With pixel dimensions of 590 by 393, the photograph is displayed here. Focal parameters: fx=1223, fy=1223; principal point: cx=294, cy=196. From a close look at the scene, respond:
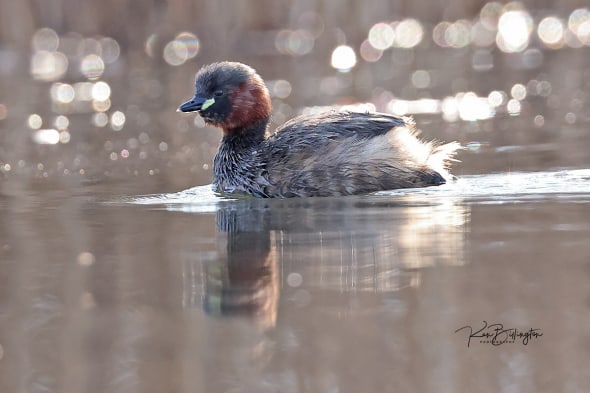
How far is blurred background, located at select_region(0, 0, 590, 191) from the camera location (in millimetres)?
11125

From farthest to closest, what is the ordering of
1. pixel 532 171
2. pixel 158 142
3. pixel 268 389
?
pixel 158 142, pixel 532 171, pixel 268 389

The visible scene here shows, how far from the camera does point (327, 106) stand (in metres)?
14.2

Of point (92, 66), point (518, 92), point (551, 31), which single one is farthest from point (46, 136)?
point (551, 31)

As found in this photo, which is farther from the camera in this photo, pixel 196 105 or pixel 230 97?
pixel 230 97

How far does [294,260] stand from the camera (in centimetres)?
634

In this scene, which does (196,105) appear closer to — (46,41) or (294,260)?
(294,260)

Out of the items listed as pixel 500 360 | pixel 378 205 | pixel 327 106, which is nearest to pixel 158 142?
pixel 327 106

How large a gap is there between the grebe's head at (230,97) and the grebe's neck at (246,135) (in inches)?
0.9

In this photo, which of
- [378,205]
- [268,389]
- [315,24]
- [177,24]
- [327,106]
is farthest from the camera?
[315,24]

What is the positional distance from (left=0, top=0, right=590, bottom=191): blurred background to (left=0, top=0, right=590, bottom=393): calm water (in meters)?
0.08

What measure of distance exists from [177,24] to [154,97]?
420 centimetres

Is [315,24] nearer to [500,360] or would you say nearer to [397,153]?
[397,153]

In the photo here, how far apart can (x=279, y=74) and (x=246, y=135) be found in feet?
27.5

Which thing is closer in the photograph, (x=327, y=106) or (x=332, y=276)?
(x=332, y=276)
